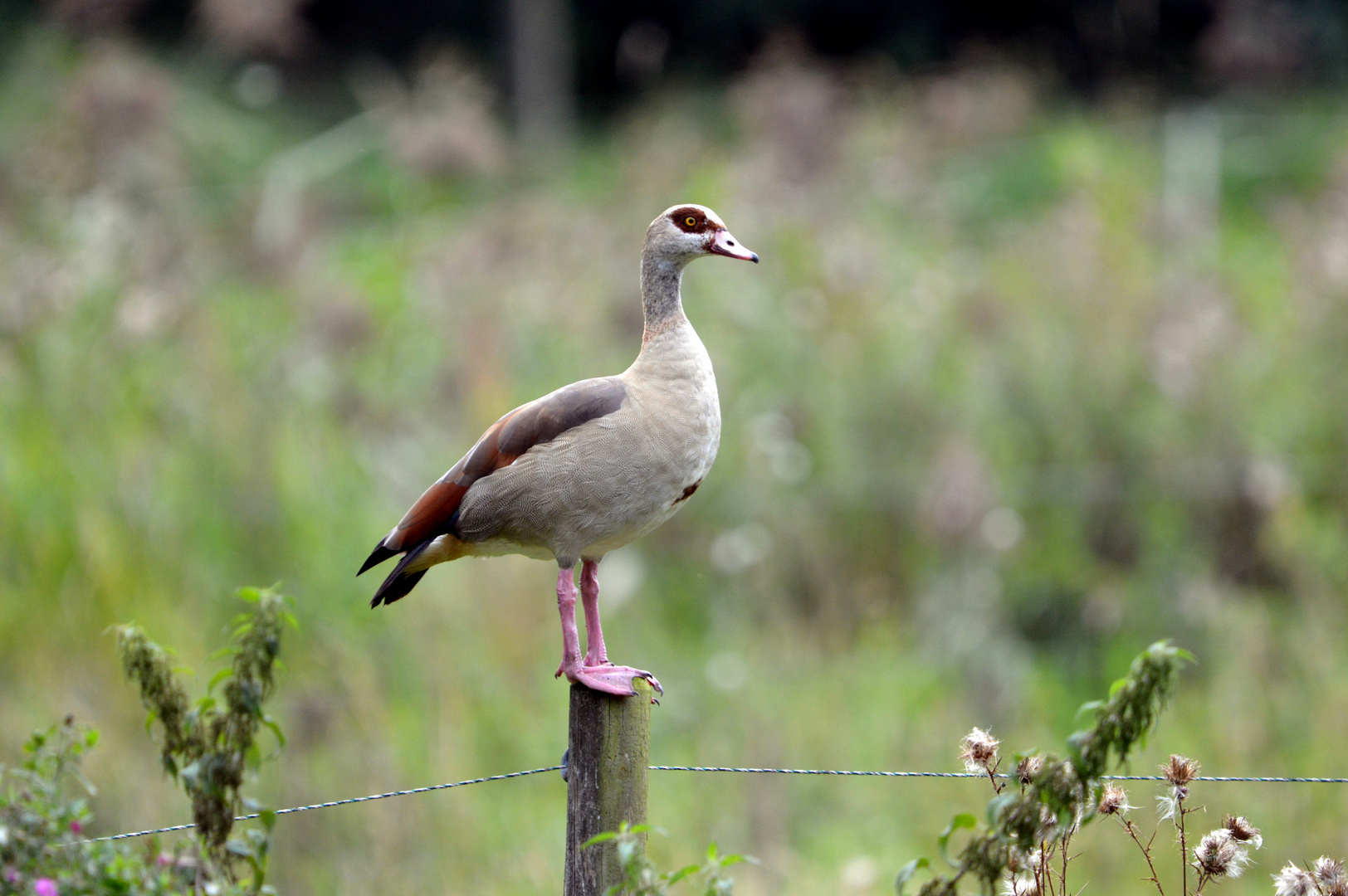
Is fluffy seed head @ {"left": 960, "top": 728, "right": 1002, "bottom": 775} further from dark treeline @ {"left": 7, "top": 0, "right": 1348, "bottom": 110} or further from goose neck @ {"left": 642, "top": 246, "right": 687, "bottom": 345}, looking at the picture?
dark treeline @ {"left": 7, "top": 0, "right": 1348, "bottom": 110}

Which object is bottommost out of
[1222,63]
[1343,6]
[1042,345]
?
[1042,345]

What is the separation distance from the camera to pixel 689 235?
2303 millimetres

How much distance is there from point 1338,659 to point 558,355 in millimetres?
3674

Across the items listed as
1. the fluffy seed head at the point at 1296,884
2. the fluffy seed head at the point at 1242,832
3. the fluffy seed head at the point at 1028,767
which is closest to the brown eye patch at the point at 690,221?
the fluffy seed head at the point at 1028,767

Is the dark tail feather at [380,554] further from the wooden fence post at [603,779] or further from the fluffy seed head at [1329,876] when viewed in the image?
the fluffy seed head at [1329,876]

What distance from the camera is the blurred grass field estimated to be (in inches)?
172

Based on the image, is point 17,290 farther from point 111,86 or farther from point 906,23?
point 906,23

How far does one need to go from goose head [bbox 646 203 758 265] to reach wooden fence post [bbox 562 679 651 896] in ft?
2.66

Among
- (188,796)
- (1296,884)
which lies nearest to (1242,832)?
(1296,884)

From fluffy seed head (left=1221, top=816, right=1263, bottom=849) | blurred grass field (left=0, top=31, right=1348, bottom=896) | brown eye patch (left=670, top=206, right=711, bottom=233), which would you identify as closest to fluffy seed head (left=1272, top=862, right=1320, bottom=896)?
fluffy seed head (left=1221, top=816, right=1263, bottom=849)

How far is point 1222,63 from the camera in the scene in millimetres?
10586

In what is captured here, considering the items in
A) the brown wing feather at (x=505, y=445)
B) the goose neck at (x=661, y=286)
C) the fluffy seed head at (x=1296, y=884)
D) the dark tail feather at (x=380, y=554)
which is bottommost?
the fluffy seed head at (x=1296, y=884)

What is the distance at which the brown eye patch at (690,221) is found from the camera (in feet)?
7.54

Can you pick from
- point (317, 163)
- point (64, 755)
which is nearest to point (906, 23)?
point (317, 163)
